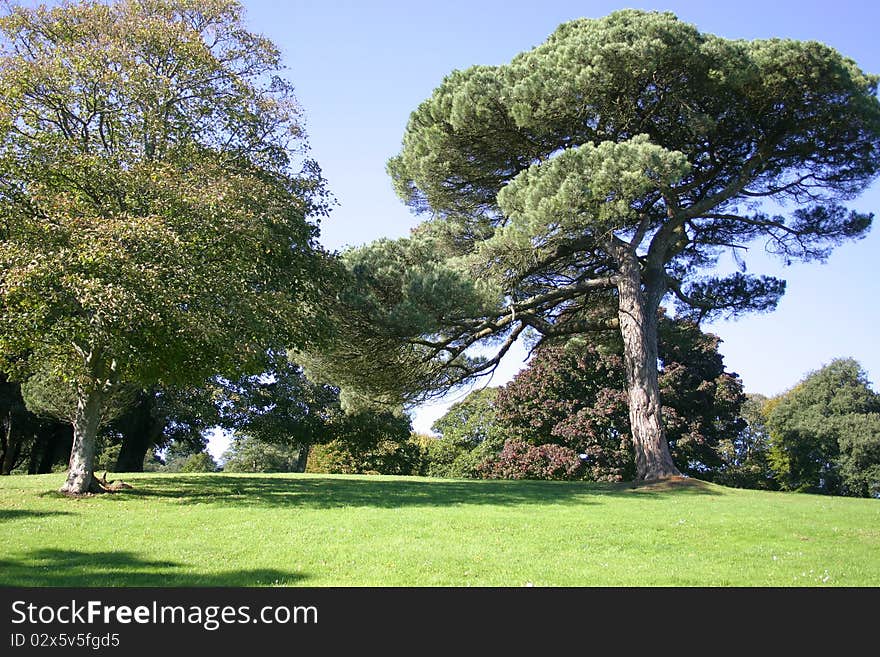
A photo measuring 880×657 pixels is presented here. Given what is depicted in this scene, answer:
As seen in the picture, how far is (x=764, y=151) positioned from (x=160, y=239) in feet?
55.9

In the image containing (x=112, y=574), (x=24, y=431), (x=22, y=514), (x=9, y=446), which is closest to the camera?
(x=112, y=574)

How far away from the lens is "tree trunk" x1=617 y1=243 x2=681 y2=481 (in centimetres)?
1778

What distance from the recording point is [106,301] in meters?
11.9

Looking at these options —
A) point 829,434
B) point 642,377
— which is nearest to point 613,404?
point 642,377

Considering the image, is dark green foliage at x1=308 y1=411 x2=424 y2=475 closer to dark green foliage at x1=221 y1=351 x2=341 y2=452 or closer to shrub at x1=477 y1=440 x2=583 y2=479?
dark green foliage at x1=221 y1=351 x2=341 y2=452

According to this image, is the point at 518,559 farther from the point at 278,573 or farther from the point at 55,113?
the point at 55,113

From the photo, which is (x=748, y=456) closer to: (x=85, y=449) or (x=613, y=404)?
(x=613, y=404)

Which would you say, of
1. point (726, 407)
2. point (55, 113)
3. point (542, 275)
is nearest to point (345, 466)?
point (726, 407)

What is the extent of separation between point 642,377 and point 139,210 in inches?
532

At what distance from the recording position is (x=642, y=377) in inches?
710

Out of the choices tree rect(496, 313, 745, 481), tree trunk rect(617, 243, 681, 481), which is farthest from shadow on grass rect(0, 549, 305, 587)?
tree rect(496, 313, 745, 481)
